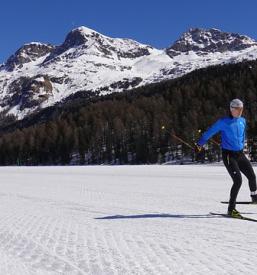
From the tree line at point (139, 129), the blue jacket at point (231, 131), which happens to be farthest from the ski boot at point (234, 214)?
the tree line at point (139, 129)

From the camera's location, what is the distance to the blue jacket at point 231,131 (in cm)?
891

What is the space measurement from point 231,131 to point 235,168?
647mm

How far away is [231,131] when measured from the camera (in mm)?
8898

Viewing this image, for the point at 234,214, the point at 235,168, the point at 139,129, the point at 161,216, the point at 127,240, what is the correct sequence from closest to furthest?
1. the point at 127,240
2. the point at 234,214
3. the point at 235,168
4. the point at 161,216
5. the point at 139,129

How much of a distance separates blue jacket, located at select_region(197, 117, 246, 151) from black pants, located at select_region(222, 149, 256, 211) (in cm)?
12

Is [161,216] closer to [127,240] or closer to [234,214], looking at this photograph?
[234,214]

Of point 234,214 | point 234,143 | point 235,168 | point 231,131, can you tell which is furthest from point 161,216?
point 231,131

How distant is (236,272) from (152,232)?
260 centimetres

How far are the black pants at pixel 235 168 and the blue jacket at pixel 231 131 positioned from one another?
12 centimetres

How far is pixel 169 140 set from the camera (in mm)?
100188

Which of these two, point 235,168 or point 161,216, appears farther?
point 161,216

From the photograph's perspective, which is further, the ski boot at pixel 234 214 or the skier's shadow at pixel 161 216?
the skier's shadow at pixel 161 216

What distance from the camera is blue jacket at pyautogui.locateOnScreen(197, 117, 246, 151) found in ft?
29.2

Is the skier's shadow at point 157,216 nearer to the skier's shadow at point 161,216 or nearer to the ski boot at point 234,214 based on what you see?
the skier's shadow at point 161,216
